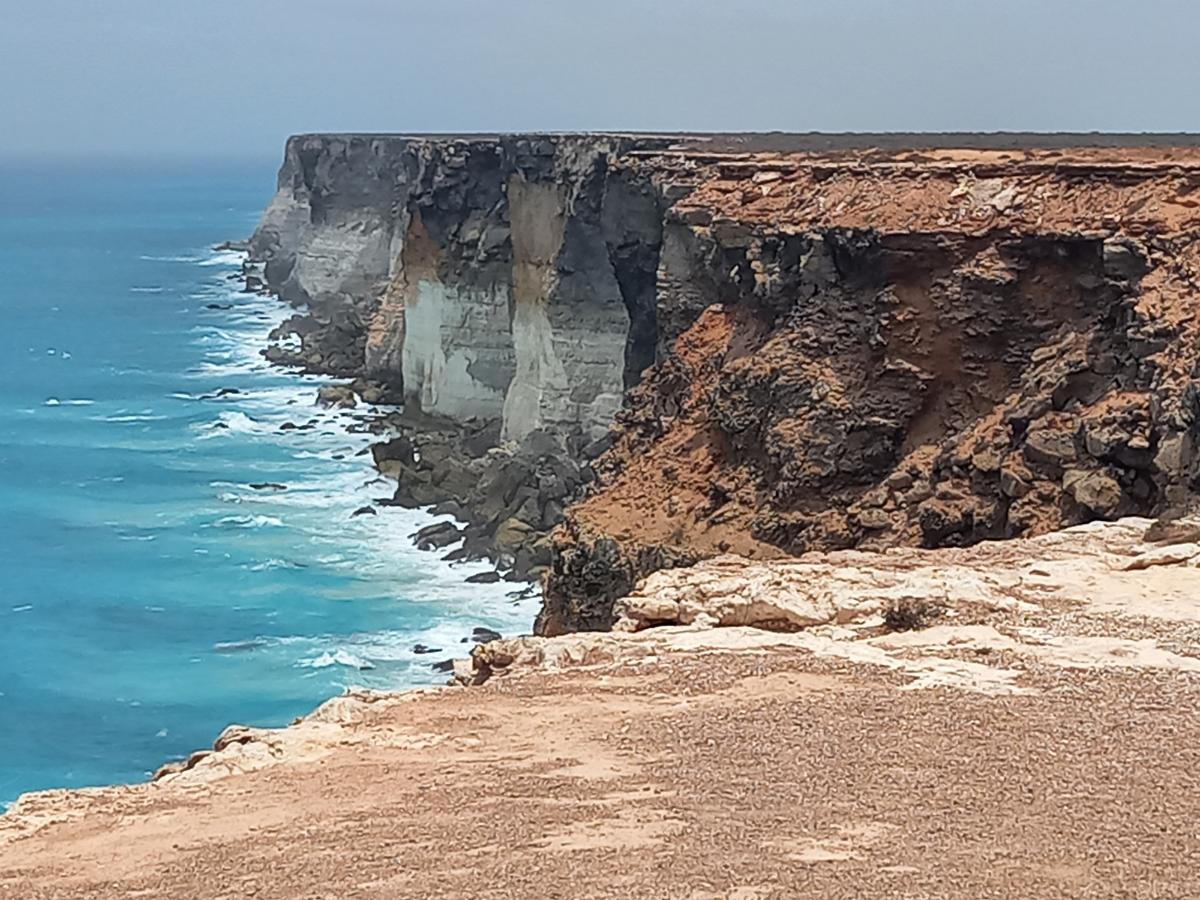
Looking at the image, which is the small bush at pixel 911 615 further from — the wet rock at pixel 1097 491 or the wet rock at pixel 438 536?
the wet rock at pixel 438 536

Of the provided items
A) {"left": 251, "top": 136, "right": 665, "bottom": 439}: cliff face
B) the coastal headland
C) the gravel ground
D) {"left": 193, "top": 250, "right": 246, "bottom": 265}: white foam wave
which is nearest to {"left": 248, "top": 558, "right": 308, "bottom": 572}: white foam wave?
the coastal headland

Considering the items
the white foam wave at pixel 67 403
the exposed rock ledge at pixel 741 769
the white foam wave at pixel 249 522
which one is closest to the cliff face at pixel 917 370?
the exposed rock ledge at pixel 741 769

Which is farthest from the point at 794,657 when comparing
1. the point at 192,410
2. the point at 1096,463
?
the point at 192,410

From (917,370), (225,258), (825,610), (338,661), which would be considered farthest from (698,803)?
(225,258)

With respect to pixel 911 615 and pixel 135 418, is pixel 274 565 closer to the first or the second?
pixel 135 418

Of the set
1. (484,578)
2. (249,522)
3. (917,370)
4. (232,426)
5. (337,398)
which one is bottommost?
(249,522)

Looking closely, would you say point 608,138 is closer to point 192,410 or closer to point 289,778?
point 192,410
